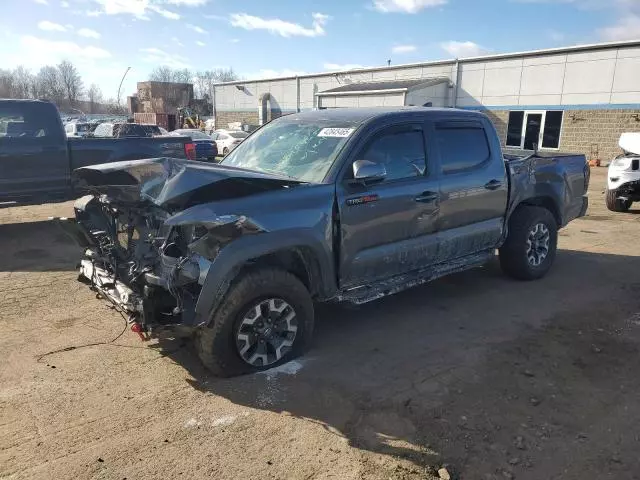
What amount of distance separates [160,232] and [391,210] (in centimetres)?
189

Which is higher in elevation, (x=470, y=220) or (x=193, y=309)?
(x=470, y=220)

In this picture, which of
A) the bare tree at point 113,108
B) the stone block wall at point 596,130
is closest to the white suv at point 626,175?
the stone block wall at point 596,130

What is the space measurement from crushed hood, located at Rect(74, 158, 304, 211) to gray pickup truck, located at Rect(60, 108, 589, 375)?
10 millimetres

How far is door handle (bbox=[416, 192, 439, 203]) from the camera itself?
4484 millimetres

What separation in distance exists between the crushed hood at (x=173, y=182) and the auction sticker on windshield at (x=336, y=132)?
2.37ft

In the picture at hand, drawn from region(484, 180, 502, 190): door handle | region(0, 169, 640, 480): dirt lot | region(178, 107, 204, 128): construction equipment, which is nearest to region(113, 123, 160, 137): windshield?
region(0, 169, 640, 480): dirt lot

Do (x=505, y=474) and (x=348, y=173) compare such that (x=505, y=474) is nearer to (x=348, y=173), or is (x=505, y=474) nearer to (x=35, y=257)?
(x=348, y=173)

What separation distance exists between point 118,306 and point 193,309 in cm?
74

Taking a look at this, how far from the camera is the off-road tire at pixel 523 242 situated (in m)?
5.79

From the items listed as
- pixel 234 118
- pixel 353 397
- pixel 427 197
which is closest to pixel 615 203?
pixel 427 197

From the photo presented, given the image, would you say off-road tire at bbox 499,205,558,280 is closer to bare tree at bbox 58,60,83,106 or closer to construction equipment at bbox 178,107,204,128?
construction equipment at bbox 178,107,204,128

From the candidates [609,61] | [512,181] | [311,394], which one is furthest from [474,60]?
[311,394]

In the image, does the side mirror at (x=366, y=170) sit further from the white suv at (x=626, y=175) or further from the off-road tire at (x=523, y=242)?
the white suv at (x=626, y=175)

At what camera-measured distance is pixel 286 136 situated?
4.75 metres
